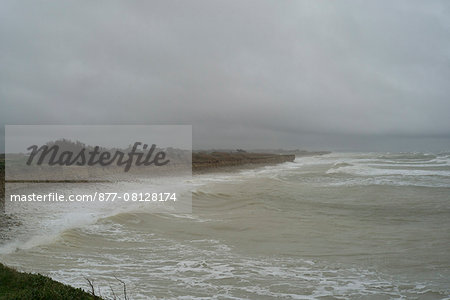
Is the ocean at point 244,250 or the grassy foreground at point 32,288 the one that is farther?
the ocean at point 244,250

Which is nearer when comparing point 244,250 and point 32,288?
point 32,288

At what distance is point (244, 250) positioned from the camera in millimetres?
7734

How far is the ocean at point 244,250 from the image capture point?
5.57 m

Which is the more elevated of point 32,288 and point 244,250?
point 32,288

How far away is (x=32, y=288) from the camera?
4.33 metres

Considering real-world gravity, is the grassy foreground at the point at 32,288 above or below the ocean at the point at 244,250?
above

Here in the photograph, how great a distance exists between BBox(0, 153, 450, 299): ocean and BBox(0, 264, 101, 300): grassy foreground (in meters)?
0.81

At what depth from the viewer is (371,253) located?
24.6 ft

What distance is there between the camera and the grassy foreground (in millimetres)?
4062

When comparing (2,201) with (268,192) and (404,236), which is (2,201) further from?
(404,236)

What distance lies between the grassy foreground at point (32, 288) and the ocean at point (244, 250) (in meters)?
0.81

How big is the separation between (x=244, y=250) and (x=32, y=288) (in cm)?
470

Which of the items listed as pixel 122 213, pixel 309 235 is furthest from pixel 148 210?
pixel 309 235

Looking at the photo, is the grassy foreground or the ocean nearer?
the grassy foreground
